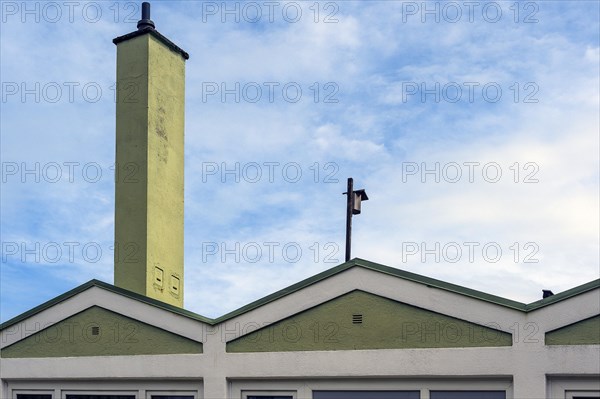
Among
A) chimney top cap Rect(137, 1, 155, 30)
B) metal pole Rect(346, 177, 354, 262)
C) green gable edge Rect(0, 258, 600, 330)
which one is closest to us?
green gable edge Rect(0, 258, 600, 330)

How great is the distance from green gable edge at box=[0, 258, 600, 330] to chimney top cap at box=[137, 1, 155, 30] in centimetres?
630

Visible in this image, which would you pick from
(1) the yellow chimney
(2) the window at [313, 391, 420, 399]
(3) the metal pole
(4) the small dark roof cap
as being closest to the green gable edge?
(2) the window at [313, 391, 420, 399]

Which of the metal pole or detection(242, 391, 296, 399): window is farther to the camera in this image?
the metal pole

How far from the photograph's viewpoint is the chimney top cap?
55.7 feet

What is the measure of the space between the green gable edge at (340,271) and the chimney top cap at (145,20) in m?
6.30

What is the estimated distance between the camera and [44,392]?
13.0 m

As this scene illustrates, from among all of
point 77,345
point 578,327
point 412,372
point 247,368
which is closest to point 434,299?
point 412,372

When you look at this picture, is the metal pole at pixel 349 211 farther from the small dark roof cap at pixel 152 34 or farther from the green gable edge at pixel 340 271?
the green gable edge at pixel 340 271

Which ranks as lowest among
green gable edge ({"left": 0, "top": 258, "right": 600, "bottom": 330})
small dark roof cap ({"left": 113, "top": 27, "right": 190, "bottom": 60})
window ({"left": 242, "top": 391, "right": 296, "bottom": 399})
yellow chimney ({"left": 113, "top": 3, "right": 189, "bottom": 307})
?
window ({"left": 242, "top": 391, "right": 296, "bottom": 399})

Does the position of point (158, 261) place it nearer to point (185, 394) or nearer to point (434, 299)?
point (185, 394)

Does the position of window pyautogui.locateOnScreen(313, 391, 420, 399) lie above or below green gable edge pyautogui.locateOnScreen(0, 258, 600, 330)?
below

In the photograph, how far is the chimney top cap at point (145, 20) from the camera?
17.0 meters

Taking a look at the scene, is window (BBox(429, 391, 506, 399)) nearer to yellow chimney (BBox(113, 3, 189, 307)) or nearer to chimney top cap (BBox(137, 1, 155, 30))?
yellow chimney (BBox(113, 3, 189, 307))

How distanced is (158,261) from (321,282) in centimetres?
509
